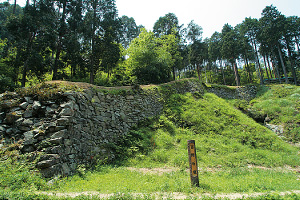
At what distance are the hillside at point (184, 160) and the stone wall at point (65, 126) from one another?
49 centimetres

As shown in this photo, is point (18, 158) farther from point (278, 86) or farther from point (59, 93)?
point (278, 86)

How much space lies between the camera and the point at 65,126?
6.58 meters

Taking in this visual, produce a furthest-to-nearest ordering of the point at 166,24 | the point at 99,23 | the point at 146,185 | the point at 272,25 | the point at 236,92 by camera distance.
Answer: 1. the point at 166,24
2. the point at 272,25
3. the point at 236,92
4. the point at 99,23
5. the point at 146,185

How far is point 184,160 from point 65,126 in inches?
235

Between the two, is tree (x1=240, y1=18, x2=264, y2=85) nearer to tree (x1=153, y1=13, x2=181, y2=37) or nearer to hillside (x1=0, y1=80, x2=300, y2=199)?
tree (x1=153, y1=13, x2=181, y2=37)

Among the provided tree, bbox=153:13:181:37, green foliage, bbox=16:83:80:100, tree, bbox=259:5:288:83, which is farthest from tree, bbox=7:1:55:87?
tree, bbox=259:5:288:83

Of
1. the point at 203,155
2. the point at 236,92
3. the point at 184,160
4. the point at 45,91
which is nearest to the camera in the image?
the point at 45,91

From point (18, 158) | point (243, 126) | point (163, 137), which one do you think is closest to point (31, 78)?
point (18, 158)

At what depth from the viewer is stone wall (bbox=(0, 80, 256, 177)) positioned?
19.6 feet

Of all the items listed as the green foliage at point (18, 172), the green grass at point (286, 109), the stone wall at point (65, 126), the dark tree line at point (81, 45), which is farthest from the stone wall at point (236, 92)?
the green foliage at point (18, 172)

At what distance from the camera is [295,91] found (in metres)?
18.8

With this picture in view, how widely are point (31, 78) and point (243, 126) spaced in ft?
70.7

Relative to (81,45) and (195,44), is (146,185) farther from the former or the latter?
(195,44)

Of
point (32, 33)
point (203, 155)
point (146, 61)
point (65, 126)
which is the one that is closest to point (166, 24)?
point (146, 61)
